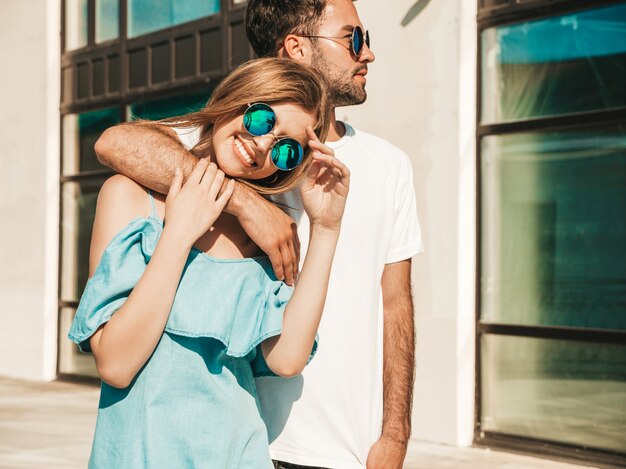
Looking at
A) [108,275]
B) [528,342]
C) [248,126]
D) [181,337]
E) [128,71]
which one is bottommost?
[528,342]

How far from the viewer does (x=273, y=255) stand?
6.65ft

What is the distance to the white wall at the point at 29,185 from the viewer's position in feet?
38.1

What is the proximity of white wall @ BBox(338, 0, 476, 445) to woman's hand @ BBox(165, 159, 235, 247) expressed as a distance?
5.32 m

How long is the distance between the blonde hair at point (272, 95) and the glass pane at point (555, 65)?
193 inches

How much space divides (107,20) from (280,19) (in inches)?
370

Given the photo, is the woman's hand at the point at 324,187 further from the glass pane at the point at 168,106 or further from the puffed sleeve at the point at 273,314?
the glass pane at the point at 168,106

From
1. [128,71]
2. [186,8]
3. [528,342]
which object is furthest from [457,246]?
[128,71]

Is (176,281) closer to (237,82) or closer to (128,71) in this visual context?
(237,82)

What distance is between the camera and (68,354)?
37.8 feet

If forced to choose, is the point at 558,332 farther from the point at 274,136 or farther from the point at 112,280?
the point at 112,280

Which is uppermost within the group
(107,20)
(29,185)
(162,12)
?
(107,20)

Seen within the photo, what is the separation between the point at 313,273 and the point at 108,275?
406 millimetres

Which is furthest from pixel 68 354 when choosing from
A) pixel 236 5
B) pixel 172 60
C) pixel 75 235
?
pixel 236 5

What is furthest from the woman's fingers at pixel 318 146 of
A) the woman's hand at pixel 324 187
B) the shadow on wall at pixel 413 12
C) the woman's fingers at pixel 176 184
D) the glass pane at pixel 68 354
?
the glass pane at pixel 68 354
